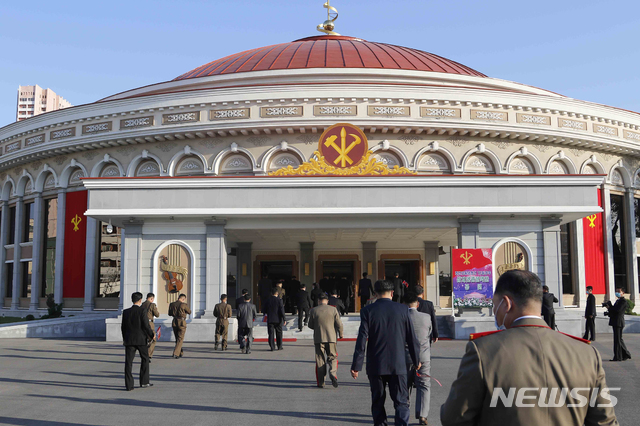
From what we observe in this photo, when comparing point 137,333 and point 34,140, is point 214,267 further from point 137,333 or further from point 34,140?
point 34,140

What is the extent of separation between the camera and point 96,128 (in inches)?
1088

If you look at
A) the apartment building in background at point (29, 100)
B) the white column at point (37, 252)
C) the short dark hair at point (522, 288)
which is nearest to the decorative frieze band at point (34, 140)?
the white column at point (37, 252)

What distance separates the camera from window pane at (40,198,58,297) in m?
29.5

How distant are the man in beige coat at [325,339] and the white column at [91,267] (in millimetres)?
19895

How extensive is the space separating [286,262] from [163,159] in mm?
7260

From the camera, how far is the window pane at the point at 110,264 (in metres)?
28.0

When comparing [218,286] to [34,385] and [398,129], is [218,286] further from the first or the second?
[398,129]

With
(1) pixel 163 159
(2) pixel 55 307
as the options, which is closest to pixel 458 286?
(1) pixel 163 159

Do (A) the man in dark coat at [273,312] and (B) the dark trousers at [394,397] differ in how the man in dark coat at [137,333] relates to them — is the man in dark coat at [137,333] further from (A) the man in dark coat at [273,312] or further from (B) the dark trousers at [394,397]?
(B) the dark trousers at [394,397]

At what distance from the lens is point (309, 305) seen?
18.5 meters

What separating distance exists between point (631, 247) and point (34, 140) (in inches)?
1176

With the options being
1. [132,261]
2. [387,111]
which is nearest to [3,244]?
[132,261]

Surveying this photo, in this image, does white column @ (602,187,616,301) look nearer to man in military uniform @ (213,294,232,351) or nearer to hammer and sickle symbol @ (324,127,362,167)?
hammer and sickle symbol @ (324,127,362,167)

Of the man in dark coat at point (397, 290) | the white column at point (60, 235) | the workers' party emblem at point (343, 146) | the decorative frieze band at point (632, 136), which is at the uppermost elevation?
the decorative frieze band at point (632, 136)
